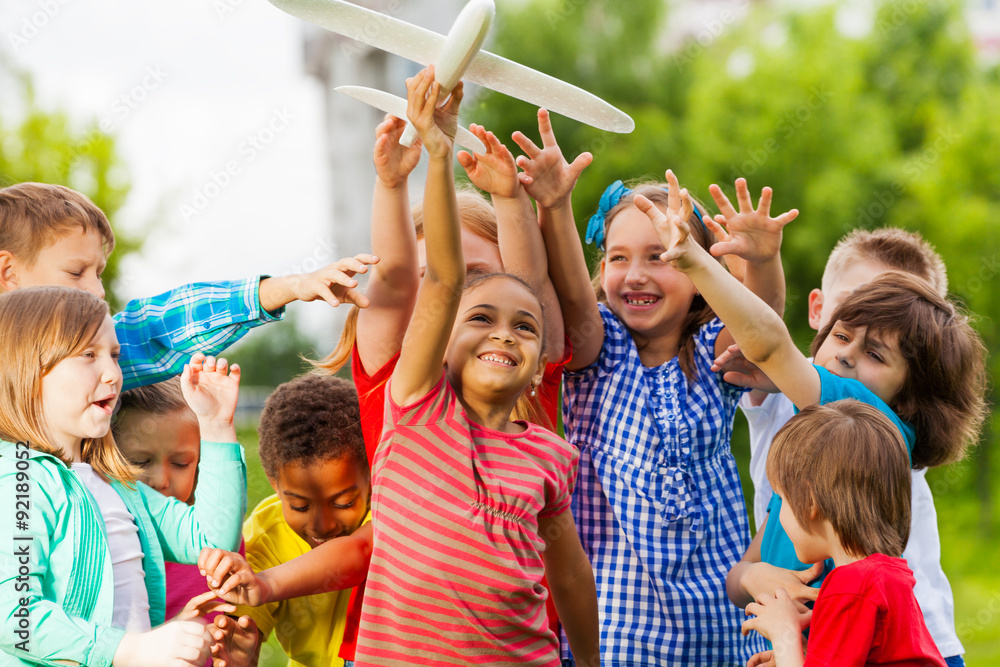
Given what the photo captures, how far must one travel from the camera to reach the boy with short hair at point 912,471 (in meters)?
2.54

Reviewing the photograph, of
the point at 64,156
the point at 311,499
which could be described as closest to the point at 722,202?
the point at 311,499

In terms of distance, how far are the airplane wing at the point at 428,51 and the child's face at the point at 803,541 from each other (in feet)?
3.48

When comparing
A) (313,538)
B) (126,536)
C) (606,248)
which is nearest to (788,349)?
(606,248)

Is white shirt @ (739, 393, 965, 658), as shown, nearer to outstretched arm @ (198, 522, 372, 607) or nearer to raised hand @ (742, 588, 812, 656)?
raised hand @ (742, 588, 812, 656)

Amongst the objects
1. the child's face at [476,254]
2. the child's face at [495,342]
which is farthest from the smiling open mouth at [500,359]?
the child's face at [476,254]

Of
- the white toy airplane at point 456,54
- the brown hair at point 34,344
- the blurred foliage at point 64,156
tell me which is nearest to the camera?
the white toy airplane at point 456,54

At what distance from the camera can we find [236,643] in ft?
7.06

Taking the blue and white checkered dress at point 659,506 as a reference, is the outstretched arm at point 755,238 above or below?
above

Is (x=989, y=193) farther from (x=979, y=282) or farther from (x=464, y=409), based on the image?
(x=464, y=409)

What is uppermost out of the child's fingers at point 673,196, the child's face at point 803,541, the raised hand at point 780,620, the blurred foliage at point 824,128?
the blurred foliage at point 824,128

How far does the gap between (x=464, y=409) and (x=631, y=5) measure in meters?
11.0

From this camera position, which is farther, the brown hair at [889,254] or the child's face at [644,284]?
the brown hair at [889,254]

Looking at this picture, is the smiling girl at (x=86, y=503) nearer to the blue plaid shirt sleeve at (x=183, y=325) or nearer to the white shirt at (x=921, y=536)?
the blue plaid shirt sleeve at (x=183, y=325)

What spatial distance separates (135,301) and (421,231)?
784mm
